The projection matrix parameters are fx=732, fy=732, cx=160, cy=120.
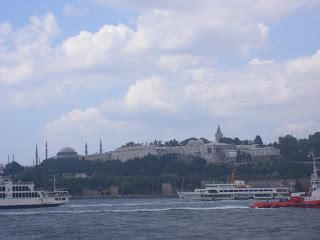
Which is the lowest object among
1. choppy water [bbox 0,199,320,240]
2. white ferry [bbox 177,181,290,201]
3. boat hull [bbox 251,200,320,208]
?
choppy water [bbox 0,199,320,240]

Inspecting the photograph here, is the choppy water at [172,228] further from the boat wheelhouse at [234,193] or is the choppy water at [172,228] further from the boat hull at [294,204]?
the boat wheelhouse at [234,193]

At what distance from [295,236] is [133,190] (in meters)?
148

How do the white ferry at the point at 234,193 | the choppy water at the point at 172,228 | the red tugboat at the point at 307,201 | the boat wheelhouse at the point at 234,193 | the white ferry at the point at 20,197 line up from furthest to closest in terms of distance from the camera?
the boat wheelhouse at the point at 234,193 → the white ferry at the point at 234,193 → the white ferry at the point at 20,197 → the red tugboat at the point at 307,201 → the choppy water at the point at 172,228

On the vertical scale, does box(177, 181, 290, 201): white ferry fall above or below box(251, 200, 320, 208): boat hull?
above

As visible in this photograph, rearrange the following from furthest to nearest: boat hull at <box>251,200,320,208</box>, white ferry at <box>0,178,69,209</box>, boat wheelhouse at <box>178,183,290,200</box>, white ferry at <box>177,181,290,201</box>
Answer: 1. boat wheelhouse at <box>178,183,290,200</box>
2. white ferry at <box>177,181,290,201</box>
3. white ferry at <box>0,178,69,209</box>
4. boat hull at <box>251,200,320,208</box>

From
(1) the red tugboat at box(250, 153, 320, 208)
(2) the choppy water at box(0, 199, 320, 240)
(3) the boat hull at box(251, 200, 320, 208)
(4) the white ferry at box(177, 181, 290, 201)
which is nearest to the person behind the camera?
(2) the choppy water at box(0, 199, 320, 240)

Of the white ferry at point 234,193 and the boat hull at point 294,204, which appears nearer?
the boat hull at point 294,204

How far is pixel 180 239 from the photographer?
169 feet

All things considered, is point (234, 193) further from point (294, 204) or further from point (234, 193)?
point (294, 204)

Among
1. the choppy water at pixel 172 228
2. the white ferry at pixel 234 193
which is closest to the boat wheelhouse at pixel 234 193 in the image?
the white ferry at pixel 234 193

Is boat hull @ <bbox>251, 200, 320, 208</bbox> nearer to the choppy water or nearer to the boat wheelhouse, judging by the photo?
the choppy water

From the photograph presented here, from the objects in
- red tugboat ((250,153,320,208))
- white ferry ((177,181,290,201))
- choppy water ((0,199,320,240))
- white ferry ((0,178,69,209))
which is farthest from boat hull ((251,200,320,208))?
white ferry ((177,181,290,201))

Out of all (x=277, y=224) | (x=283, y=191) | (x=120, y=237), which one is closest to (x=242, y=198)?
(x=283, y=191)

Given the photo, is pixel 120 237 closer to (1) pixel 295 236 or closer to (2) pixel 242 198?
(1) pixel 295 236
